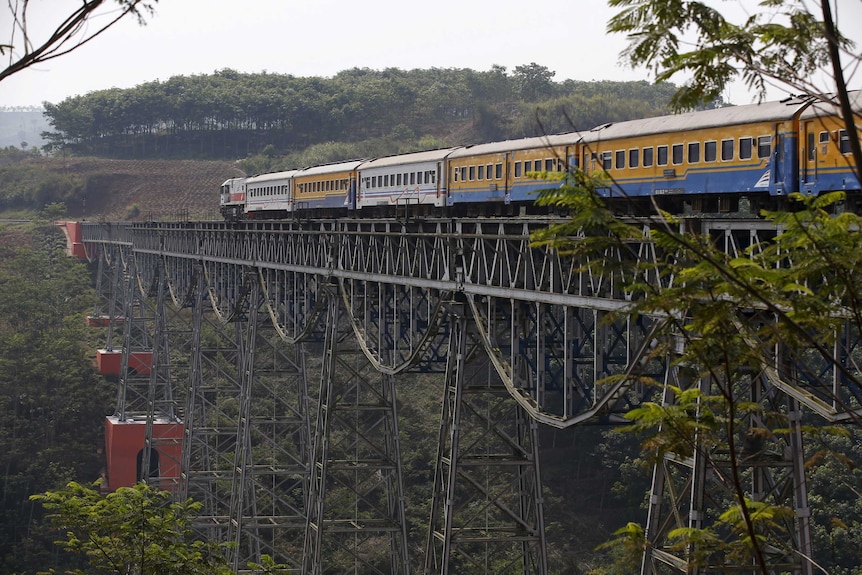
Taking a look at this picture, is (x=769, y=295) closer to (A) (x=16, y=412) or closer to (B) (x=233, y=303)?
(B) (x=233, y=303)

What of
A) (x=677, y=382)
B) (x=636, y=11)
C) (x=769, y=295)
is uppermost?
(x=636, y=11)

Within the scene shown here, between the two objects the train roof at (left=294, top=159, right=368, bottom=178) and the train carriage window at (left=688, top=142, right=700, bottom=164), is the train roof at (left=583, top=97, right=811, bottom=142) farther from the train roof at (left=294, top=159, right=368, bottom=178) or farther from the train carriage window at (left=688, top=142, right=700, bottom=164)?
the train roof at (left=294, top=159, right=368, bottom=178)

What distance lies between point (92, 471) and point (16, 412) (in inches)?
202

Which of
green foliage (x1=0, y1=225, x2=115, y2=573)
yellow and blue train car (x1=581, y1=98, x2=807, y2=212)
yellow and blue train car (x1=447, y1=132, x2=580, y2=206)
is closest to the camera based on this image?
yellow and blue train car (x1=581, y1=98, x2=807, y2=212)

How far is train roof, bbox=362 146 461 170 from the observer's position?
2566 cm

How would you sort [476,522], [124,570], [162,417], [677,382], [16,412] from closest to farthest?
[677,382] < [124,570] < [476,522] < [162,417] < [16,412]

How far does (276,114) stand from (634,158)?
107m

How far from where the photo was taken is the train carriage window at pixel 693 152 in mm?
15669

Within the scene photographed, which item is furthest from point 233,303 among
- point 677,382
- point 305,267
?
point 677,382

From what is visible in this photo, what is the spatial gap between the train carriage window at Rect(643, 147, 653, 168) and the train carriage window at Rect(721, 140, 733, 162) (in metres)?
1.70

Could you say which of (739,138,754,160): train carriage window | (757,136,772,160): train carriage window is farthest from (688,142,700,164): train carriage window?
(757,136,772,160): train carriage window

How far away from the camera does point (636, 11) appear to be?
7.53 meters

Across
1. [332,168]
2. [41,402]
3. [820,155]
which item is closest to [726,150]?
[820,155]

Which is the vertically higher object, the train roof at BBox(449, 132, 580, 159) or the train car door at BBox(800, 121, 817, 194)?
the train roof at BBox(449, 132, 580, 159)
